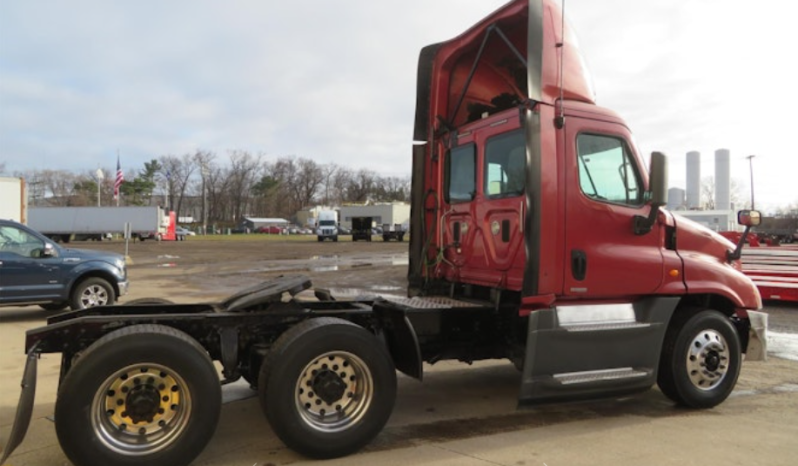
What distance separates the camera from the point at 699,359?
5270mm

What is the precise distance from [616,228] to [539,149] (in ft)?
3.43

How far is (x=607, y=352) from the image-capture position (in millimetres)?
4809

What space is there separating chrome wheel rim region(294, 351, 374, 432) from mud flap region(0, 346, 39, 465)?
1.66 m

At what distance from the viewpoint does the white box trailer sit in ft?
53.3

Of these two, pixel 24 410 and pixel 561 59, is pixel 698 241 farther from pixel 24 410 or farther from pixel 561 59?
pixel 24 410

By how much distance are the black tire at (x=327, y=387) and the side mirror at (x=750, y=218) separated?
376 centimetres

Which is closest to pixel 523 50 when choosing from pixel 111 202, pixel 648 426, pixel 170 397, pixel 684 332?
pixel 684 332

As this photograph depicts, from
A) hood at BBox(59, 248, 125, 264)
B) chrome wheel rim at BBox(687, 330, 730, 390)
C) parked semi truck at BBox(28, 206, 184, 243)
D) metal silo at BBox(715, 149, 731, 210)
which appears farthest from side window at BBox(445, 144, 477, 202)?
parked semi truck at BBox(28, 206, 184, 243)

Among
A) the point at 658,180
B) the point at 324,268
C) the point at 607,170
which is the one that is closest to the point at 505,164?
the point at 607,170

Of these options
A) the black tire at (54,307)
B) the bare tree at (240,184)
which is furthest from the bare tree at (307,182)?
the black tire at (54,307)

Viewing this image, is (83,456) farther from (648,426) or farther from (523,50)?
(523,50)

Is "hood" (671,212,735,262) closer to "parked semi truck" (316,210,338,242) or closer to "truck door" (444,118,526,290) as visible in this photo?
"truck door" (444,118,526,290)

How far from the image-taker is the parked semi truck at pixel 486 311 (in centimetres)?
374

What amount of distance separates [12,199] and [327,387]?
16534 millimetres
